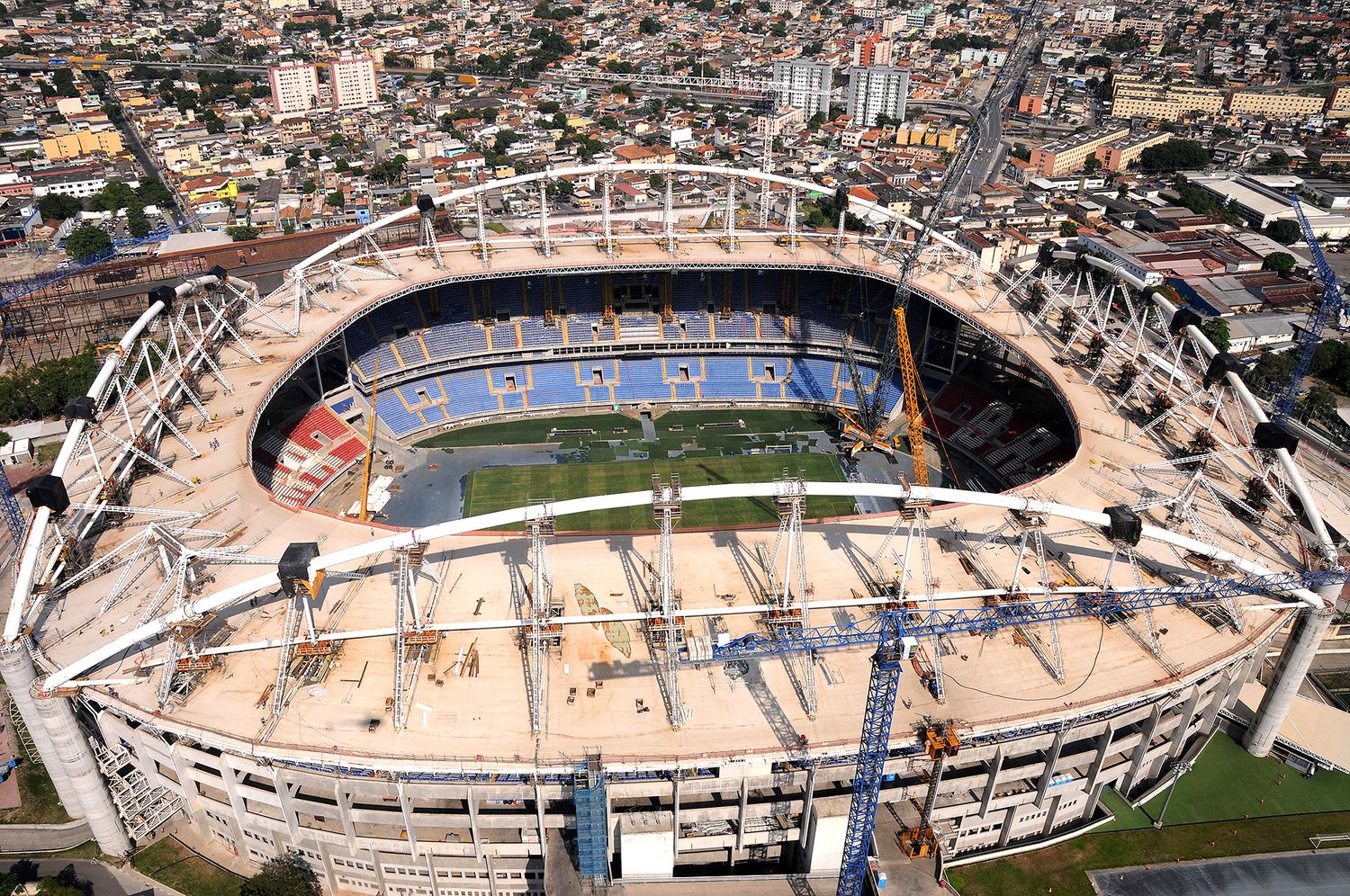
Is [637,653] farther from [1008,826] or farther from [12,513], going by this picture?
[12,513]

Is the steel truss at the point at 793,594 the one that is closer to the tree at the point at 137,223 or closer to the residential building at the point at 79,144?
the tree at the point at 137,223

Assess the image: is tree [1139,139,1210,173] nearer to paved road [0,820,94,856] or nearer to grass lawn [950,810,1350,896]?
grass lawn [950,810,1350,896]

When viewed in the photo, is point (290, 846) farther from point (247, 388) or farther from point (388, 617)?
point (247, 388)

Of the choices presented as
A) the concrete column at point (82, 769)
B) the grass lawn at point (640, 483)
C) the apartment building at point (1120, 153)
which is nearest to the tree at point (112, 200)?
the grass lawn at point (640, 483)

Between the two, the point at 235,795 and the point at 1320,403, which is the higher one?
the point at 1320,403

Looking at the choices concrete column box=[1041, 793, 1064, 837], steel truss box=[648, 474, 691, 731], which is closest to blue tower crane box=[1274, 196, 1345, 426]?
concrete column box=[1041, 793, 1064, 837]

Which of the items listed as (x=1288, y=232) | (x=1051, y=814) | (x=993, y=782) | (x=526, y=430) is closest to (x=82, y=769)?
(x=993, y=782)
